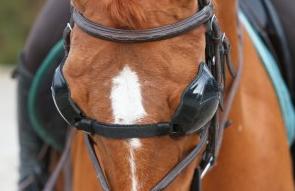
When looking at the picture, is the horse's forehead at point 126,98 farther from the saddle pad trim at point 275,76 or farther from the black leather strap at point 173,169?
the saddle pad trim at point 275,76

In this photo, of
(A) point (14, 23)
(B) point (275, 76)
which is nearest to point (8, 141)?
(A) point (14, 23)

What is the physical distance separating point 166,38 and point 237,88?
30.2 inches

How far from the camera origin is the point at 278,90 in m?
3.15

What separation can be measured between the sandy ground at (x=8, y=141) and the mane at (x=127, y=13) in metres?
4.34

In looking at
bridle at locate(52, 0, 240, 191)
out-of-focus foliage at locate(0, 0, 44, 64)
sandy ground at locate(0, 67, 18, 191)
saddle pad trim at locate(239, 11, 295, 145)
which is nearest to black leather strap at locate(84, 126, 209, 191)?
bridle at locate(52, 0, 240, 191)

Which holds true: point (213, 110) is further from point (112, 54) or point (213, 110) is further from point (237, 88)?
point (237, 88)

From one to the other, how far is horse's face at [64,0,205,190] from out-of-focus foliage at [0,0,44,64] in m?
15.0

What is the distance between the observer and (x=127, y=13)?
6.56 feet

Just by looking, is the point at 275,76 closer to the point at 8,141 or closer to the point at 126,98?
the point at 126,98

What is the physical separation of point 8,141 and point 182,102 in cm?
844

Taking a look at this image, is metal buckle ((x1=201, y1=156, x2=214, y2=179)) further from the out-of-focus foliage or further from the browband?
the out-of-focus foliage

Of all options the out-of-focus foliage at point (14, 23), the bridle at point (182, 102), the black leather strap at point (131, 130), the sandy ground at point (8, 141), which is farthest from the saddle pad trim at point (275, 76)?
the out-of-focus foliage at point (14, 23)

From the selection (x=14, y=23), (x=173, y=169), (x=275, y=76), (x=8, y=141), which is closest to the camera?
(x=173, y=169)

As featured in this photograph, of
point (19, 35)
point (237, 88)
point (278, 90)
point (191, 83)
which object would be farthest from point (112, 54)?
point (19, 35)
